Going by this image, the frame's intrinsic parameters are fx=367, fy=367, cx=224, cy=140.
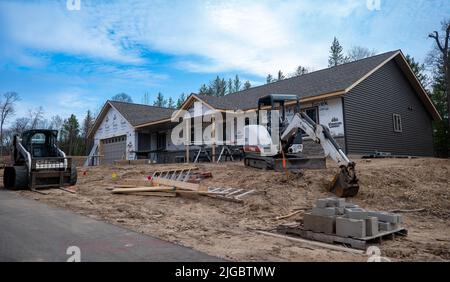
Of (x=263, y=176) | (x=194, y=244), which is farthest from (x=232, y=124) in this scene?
(x=194, y=244)

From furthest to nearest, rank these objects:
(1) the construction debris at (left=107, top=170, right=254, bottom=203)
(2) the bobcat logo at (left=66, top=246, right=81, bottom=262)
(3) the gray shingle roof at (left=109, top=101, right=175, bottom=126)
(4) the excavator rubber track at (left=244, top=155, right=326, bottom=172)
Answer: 1. (3) the gray shingle roof at (left=109, top=101, right=175, bottom=126)
2. (4) the excavator rubber track at (left=244, top=155, right=326, bottom=172)
3. (1) the construction debris at (left=107, top=170, right=254, bottom=203)
4. (2) the bobcat logo at (left=66, top=246, right=81, bottom=262)

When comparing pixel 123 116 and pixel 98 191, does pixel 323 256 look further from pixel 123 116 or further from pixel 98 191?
pixel 123 116

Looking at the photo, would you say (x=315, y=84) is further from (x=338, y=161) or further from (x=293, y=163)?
(x=338, y=161)

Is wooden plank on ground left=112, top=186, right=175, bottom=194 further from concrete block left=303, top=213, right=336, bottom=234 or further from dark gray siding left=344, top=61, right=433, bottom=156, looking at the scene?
dark gray siding left=344, top=61, right=433, bottom=156

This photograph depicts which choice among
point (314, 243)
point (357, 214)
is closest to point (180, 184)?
point (314, 243)

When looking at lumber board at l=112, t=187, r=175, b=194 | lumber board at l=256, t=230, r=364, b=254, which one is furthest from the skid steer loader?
lumber board at l=256, t=230, r=364, b=254

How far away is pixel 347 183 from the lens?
388 inches

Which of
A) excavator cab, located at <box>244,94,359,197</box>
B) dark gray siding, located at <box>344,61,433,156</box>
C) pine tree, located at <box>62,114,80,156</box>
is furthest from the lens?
pine tree, located at <box>62,114,80,156</box>

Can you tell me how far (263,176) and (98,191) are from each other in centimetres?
574

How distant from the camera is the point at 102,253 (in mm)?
5109

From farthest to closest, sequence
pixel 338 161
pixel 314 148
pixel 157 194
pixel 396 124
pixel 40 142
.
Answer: pixel 396 124, pixel 314 148, pixel 40 142, pixel 157 194, pixel 338 161

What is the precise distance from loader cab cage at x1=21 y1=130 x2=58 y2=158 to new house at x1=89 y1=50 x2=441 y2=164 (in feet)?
24.6

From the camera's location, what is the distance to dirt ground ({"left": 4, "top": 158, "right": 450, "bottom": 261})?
5.71 m

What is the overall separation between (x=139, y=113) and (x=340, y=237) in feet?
99.9
